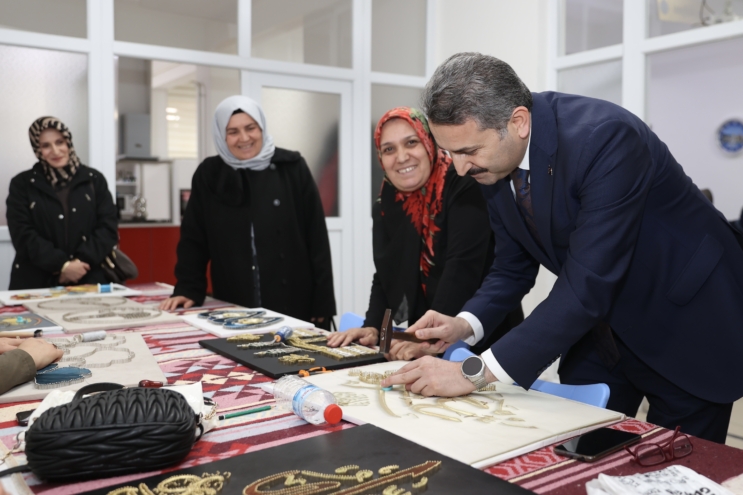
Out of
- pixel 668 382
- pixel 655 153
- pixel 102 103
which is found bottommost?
pixel 668 382

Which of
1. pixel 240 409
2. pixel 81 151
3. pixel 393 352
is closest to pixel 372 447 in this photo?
pixel 240 409

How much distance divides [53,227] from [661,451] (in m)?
3.33

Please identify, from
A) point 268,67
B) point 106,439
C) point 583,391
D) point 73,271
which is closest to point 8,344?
point 106,439

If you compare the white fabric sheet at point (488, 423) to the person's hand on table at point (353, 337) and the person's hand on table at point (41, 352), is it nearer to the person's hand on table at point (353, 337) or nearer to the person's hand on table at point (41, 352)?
the person's hand on table at point (353, 337)

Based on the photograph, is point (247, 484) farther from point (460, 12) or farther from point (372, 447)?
point (460, 12)

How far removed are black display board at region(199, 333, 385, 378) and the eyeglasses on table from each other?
28.9 inches

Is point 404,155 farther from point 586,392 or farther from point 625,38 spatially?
point 625,38

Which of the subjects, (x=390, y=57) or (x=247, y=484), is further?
(x=390, y=57)

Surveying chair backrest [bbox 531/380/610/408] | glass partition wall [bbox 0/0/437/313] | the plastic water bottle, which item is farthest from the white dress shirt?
glass partition wall [bbox 0/0/437/313]

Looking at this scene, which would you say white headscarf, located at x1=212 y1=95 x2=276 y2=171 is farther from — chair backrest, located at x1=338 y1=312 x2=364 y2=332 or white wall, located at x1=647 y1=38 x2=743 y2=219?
white wall, located at x1=647 y1=38 x2=743 y2=219

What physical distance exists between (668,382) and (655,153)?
58 cm

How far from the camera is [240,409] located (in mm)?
1261

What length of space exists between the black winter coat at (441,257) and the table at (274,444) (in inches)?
28.4

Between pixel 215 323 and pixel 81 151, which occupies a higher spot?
pixel 81 151
